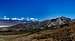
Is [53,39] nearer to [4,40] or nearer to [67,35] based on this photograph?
[67,35]

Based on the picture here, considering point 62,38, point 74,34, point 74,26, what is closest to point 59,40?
point 62,38

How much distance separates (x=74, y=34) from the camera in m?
14.9

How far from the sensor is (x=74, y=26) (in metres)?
16.6

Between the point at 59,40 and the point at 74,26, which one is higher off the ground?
the point at 74,26

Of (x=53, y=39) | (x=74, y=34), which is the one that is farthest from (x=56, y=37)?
(x=74, y=34)

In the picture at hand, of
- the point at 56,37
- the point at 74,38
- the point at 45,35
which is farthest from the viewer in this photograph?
the point at 45,35

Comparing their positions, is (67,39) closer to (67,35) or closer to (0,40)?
(67,35)

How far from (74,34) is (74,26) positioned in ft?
6.07

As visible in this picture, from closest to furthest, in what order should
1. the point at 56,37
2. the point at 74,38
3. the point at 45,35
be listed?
the point at 74,38 → the point at 56,37 → the point at 45,35

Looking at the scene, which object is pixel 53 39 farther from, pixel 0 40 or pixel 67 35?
pixel 0 40

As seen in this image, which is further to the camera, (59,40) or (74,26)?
(74,26)

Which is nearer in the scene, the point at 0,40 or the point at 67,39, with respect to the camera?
the point at 67,39

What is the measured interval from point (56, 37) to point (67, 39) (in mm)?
1253

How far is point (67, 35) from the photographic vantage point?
15.0 metres
